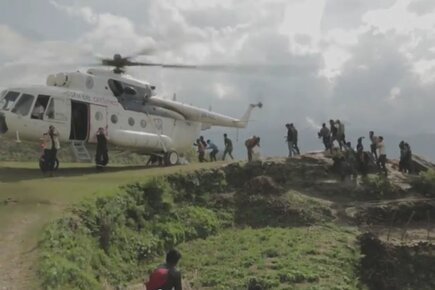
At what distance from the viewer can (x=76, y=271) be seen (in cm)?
1172

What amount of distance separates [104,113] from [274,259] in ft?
32.3

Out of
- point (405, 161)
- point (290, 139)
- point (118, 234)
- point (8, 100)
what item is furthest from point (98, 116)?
point (405, 161)

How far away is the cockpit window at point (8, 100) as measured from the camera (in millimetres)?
20969

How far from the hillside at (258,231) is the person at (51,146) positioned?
3.37 meters

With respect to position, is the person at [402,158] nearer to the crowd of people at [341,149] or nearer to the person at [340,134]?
the crowd of people at [341,149]

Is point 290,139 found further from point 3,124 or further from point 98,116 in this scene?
point 3,124

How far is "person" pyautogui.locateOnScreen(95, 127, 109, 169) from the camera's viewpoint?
21.8m

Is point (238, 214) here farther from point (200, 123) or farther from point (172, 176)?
point (200, 123)

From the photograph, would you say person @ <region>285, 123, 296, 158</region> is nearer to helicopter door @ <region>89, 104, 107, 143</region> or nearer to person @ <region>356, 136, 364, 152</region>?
person @ <region>356, 136, 364, 152</region>

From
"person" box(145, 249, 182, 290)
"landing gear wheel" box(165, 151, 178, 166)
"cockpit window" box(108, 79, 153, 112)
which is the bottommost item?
"person" box(145, 249, 182, 290)

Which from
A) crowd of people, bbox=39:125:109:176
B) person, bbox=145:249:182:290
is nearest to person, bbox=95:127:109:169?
crowd of people, bbox=39:125:109:176

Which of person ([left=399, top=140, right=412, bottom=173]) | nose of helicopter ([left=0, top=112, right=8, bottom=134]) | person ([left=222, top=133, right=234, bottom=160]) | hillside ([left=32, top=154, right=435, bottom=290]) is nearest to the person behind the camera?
hillside ([left=32, top=154, right=435, bottom=290])

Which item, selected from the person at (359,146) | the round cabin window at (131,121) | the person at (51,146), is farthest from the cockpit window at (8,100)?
the person at (359,146)

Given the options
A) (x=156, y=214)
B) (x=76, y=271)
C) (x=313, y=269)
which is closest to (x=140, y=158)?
(x=156, y=214)
